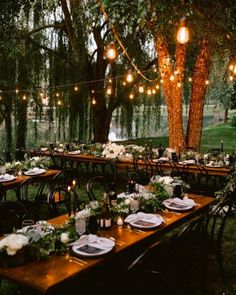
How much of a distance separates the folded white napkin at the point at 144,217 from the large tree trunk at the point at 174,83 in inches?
216

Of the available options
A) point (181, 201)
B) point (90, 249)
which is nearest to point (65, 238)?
point (90, 249)

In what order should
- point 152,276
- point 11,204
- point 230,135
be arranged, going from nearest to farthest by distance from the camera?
point 152,276, point 11,204, point 230,135

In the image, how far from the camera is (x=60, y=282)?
91.0 inches

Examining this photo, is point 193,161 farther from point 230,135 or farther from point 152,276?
point 230,135

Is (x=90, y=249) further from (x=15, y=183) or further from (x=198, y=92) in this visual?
(x=198, y=92)

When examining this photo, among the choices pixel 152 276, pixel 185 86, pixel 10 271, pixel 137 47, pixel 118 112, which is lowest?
pixel 152 276

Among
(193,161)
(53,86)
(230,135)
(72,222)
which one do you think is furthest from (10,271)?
(230,135)

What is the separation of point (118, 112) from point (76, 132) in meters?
1.95

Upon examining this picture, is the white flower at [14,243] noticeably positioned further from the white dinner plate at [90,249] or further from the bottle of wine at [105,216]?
the bottle of wine at [105,216]

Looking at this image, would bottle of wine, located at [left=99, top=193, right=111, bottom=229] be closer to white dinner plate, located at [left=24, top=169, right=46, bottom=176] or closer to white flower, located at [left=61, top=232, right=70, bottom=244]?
white flower, located at [left=61, top=232, right=70, bottom=244]

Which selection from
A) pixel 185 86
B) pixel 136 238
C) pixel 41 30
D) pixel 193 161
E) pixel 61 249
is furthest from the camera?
pixel 185 86

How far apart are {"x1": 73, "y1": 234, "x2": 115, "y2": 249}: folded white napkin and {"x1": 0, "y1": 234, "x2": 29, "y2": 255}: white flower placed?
1.42ft

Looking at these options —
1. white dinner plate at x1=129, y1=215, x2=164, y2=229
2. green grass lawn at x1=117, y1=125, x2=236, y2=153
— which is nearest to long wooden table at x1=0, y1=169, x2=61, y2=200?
white dinner plate at x1=129, y1=215, x2=164, y2=229

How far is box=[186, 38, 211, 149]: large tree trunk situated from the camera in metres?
8.88
